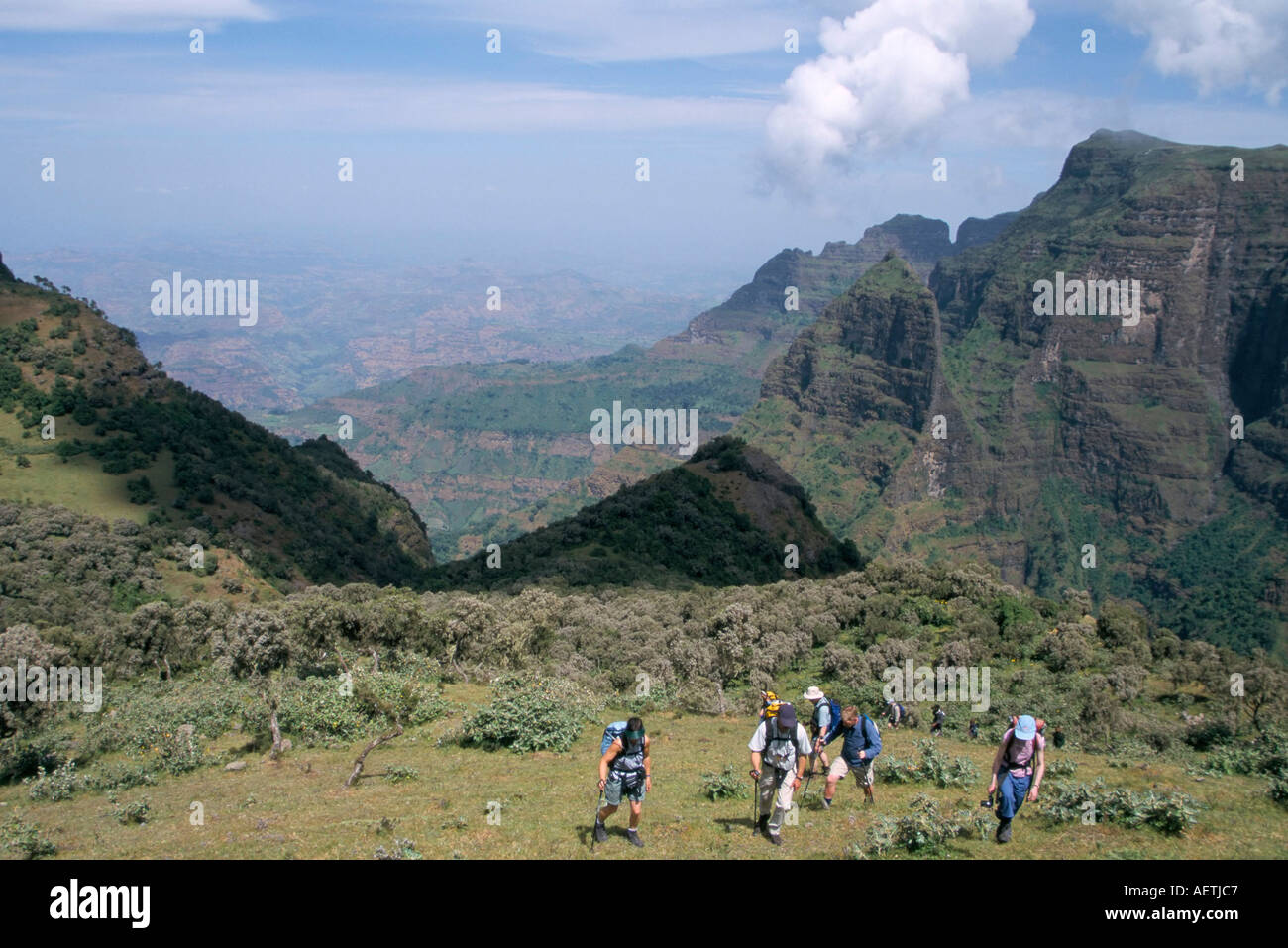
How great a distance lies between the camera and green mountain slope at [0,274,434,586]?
204 feet

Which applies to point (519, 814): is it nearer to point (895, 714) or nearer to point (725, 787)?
point (725, 787)

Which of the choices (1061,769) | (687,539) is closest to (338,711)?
(1061,769)

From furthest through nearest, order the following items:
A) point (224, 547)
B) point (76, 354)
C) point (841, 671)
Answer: point (76, 354), point (224, 547), point (841, 671)

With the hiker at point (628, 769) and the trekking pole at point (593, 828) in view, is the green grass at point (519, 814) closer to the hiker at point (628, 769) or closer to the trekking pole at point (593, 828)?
the trekking pole at point (593, 828)

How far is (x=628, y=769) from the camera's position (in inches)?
535

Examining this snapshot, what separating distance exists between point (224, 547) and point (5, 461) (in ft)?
60.8

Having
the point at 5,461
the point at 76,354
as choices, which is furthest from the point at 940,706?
the point at 76,354

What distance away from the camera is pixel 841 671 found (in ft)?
107

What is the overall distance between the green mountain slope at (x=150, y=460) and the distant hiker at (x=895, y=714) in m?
48.1

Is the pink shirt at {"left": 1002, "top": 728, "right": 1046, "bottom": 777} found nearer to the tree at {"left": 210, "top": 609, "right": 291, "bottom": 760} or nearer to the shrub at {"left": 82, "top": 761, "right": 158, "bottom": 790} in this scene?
the shrub at {"left": 82, "top": 761, "right": 158, "bottom": 790}

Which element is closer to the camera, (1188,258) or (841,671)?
(841,671)

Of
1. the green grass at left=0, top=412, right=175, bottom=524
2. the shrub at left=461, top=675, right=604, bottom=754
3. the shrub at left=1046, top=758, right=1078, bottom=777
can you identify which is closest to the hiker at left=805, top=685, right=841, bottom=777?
the shrub at left=1046, top=758, right=1078, bottom=777
